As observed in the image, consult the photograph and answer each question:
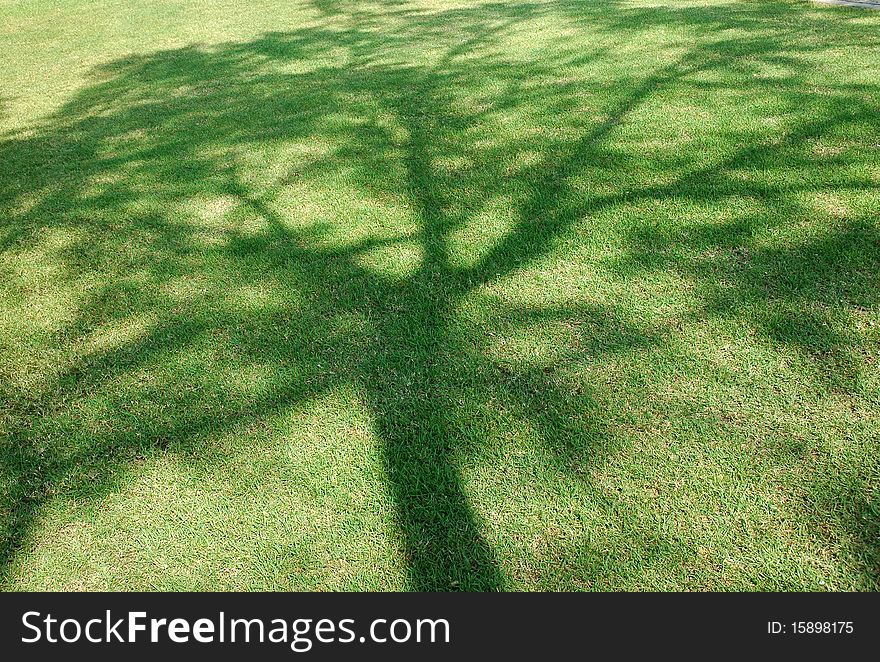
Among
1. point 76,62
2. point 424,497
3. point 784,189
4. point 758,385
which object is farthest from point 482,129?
point 76,62

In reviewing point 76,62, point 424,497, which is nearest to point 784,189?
point 424,497

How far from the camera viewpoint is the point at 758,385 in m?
2.43

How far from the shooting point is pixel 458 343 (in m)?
2.79

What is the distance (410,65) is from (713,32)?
12.5ft

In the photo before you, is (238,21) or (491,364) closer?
(491,364)

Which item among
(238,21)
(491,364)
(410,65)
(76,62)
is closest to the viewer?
(491,364)

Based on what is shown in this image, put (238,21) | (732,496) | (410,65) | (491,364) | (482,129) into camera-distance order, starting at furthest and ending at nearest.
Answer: (238,21) → (410,65) → (482,129) → (491,364) → (732,496)

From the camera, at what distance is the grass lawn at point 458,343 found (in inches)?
79.5

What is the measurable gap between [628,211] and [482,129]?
1.94 meters

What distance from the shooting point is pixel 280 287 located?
10.7ft

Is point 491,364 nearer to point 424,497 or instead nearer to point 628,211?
point 424,497

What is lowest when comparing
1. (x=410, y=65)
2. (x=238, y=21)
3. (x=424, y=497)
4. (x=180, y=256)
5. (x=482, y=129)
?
(x=424, y=497)

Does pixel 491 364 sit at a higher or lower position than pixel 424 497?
higher

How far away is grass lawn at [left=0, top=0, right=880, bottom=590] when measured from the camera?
202 centimetres
